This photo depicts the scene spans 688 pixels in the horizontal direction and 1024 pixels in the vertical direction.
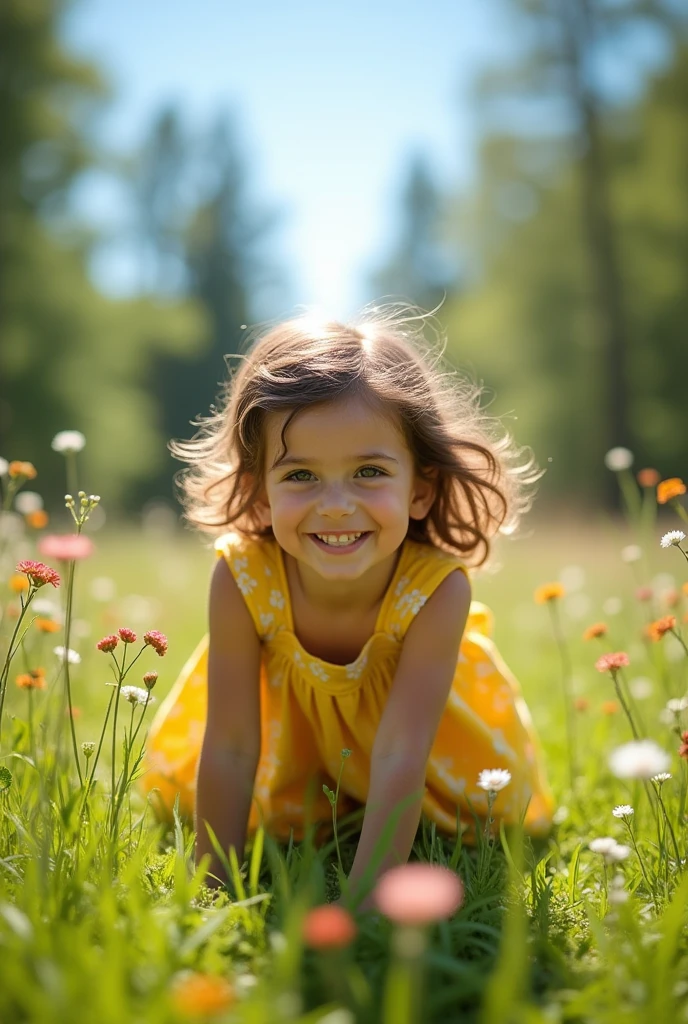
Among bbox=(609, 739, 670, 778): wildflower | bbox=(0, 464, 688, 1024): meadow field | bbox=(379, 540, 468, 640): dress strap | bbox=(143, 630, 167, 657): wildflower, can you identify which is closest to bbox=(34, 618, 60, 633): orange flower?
bbox=(0, 464, 688, 1024): meadow field

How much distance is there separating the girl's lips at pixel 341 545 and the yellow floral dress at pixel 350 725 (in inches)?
8.2

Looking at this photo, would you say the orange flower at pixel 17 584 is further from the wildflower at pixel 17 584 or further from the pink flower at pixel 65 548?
the pink flower at pixel 65 548

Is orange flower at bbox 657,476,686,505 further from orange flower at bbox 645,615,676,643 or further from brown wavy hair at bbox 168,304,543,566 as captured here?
brown wavy hair at bbox 168,304,543,566

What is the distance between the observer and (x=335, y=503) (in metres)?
1.77

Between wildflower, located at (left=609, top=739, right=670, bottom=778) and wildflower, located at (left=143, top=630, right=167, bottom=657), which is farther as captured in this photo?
wildflower, located at (left=143, top=630, right=167, bottom=657)

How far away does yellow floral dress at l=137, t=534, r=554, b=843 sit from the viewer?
6.79 feet

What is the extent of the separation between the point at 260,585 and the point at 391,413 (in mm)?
497

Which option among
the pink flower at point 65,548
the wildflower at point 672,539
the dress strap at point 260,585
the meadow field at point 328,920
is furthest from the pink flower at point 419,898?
the dress strap at point 260,585

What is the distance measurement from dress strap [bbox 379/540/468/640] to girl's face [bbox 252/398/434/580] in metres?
0.15

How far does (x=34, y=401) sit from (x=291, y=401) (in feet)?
41.1

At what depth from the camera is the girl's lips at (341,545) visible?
184 centimetres

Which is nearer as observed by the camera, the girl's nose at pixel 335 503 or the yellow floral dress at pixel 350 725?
the girl's nose at pixel 335 503

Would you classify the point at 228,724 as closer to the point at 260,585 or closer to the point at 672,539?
the point at 260,585

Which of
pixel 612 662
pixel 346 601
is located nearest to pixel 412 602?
pixel 346 601
